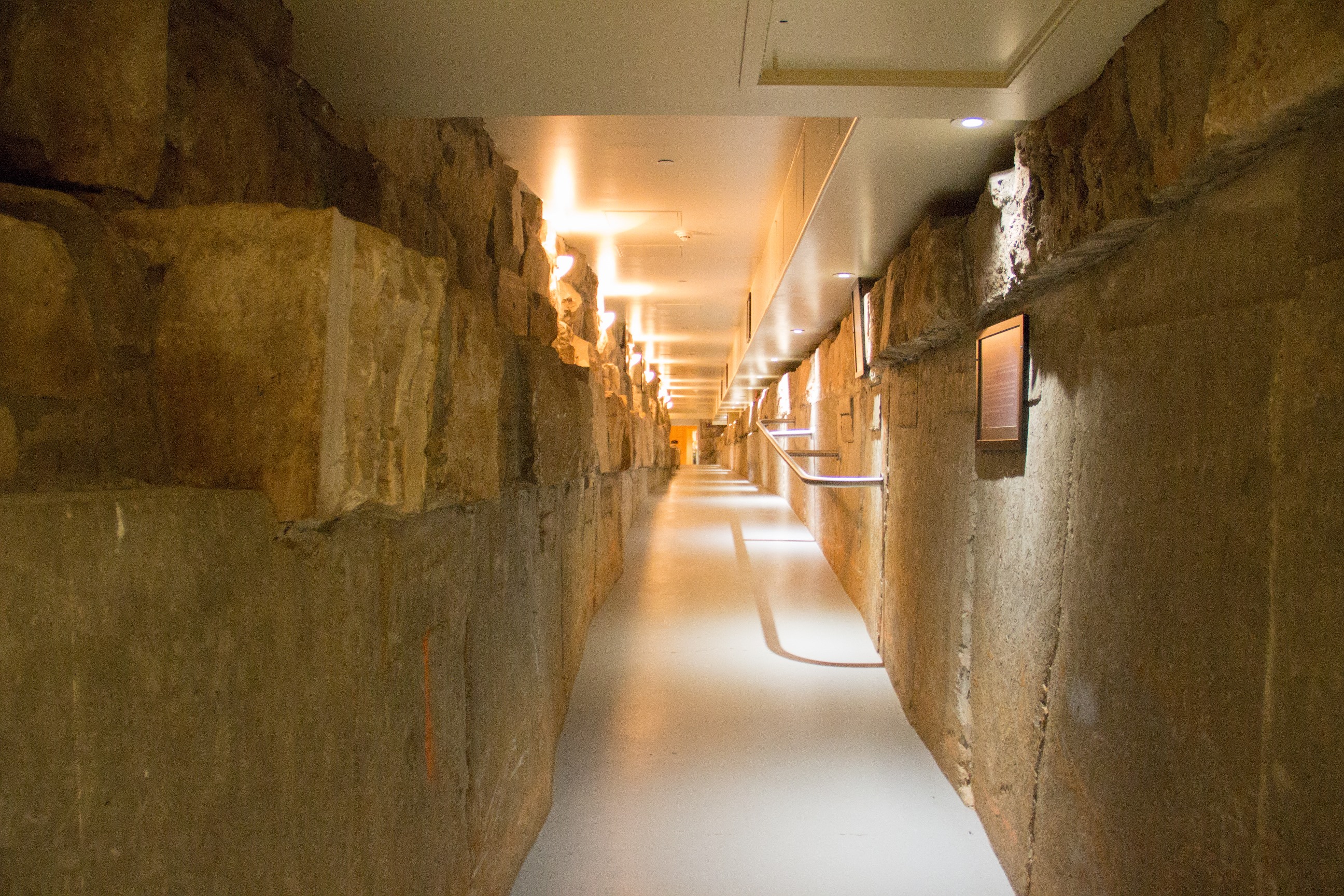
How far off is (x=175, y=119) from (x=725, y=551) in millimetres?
5531

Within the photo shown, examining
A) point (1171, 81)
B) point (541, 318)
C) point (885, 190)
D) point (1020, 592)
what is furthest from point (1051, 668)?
point (541, 318)

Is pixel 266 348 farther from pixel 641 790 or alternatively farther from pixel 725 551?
pixel 725 551

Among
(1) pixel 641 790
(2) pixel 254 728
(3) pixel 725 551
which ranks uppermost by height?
(2) pixel 254 728

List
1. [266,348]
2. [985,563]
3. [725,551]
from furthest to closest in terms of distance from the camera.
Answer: [725,551] → [985,563] → [266,348]

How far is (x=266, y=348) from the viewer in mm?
1178

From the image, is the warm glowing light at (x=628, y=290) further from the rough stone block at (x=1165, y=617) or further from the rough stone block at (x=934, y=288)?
the rough stone block at (x=1165, y=617)

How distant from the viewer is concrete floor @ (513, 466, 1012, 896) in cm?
251

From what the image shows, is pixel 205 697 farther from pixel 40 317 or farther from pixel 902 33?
pixel 902 33

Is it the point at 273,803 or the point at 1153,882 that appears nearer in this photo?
the point at 273,803

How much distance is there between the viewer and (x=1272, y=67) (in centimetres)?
118

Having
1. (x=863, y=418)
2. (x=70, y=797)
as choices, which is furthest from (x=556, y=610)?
(x=863, y=418)

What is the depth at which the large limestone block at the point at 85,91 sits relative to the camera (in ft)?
3.56

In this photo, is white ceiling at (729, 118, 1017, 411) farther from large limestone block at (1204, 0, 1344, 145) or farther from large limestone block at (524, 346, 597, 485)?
large limestone block at (524, 346, 597, 485)

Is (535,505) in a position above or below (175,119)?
below
